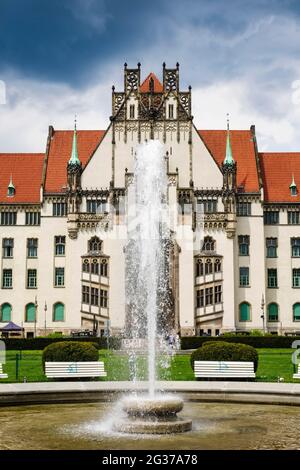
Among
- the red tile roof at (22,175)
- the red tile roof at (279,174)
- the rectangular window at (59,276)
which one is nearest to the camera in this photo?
the rectangular window at (59,276)

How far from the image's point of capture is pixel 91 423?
56.5 ft

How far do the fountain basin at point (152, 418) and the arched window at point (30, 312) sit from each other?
50.2m

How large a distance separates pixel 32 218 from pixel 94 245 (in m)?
7.86

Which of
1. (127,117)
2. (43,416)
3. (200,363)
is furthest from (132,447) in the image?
(127,117)

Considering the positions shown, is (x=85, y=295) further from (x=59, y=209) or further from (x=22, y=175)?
(x=22, y=175)

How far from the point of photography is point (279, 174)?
69812 millimetres

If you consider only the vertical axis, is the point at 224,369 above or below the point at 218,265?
below

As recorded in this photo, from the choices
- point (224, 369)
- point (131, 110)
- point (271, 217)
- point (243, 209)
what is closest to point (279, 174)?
point (271, 217)

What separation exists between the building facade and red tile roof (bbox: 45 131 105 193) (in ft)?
1.26

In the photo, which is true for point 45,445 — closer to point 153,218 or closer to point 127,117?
point 153,218

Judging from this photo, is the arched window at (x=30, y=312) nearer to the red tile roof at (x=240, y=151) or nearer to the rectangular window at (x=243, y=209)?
the rectangular window at (x=243, y=209)

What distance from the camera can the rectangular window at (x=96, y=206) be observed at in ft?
211

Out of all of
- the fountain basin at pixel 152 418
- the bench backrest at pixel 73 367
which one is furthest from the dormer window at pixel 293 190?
the fountain basin at pixel 152 418

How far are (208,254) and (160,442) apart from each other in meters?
49.0
